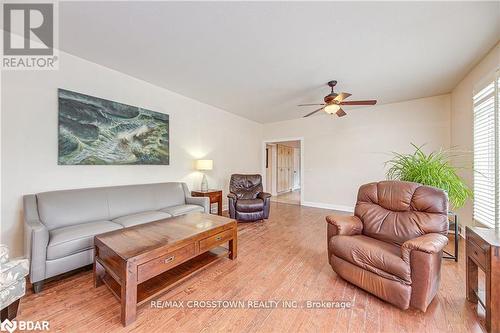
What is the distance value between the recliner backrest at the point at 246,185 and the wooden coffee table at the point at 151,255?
6.88 ft

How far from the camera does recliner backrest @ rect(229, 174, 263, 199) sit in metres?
4.42

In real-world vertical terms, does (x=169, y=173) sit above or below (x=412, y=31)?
below

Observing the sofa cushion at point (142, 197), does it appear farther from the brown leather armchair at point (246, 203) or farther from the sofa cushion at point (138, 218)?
the brown leather armchair at point (246, 203)

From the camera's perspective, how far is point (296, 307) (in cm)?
159

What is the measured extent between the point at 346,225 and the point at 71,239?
9.00ft

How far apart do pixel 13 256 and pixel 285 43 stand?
393 cm

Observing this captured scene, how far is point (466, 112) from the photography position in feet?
10.4

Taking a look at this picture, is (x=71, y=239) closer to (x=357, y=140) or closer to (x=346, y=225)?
(x=346, y=225)

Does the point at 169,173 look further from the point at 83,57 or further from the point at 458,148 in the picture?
the point at 458,148

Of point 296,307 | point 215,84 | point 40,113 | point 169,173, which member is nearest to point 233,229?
point 296,307

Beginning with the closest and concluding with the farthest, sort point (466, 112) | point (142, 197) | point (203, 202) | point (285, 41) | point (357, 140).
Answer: point (285, 41) < point (142, 197) < point (466, 112) < point (203, 202) < point (357, 140)

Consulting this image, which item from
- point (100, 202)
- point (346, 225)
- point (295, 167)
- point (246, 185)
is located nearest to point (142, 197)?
point (100, 202)

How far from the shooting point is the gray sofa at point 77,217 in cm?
176

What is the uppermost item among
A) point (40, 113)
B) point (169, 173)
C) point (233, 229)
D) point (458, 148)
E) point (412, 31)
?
point (412, 31)
